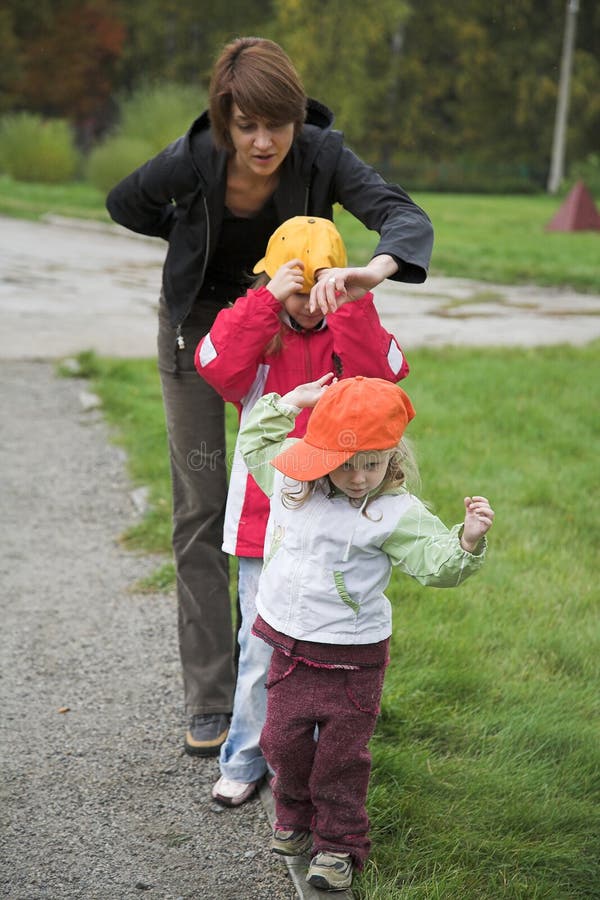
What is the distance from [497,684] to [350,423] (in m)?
1.75

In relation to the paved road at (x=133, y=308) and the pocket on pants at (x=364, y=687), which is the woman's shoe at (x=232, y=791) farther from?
the paved road at (x=133, y=308)

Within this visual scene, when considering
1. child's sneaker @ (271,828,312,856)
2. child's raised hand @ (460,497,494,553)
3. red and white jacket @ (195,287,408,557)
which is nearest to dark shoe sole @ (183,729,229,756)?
child's sneaker @ (271,828,312,856)

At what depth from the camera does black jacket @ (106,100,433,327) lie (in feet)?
10.00

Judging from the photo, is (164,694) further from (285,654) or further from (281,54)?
(281,54)

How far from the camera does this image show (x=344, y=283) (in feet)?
8.50

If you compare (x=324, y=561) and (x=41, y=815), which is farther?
(x=41, y=815)

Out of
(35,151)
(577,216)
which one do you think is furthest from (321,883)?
(35,151)

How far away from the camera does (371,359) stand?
2.77m

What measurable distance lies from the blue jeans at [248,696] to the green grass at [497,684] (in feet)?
1.20

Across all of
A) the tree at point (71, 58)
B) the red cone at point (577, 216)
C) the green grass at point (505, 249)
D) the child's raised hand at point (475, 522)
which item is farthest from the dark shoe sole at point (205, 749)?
the tree at point (71, 58)

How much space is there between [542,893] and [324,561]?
1.02m

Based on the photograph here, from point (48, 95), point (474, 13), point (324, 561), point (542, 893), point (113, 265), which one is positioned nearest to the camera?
point (324, 561)

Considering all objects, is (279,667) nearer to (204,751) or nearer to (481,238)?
(204,751)

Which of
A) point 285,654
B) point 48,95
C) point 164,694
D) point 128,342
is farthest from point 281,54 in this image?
point 48,95
